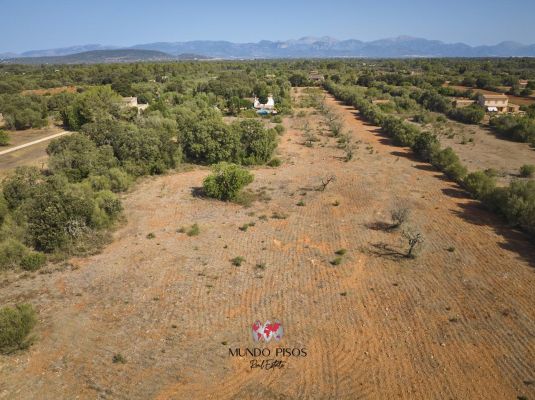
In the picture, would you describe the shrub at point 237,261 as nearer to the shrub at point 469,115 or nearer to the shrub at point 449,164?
the shrub at point 449,164

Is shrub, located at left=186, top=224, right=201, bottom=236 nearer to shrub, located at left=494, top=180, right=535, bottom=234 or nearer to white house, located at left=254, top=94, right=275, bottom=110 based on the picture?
shrub, located at left=494, top=180, right=535, bottom=234

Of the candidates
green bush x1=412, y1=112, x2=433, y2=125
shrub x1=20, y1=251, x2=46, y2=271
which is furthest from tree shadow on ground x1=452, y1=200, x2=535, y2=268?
green bush x1=412, y1=112, x2=433, y2=125

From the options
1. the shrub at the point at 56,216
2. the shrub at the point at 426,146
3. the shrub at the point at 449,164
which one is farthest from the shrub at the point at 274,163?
the shrub at the point at 56,216

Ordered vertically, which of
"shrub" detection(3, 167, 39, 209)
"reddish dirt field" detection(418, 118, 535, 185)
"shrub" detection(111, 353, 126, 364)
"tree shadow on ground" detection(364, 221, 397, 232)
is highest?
"shrub" detection(3, 167, 39, 209)

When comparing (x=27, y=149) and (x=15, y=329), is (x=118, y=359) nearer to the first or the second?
(x=15, y=329)

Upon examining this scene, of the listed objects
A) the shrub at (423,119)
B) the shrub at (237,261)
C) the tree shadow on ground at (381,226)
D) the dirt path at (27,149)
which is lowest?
the dirt path at (27,149)

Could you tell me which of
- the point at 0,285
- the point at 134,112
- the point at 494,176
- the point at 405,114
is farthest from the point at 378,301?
the point at 405,114
